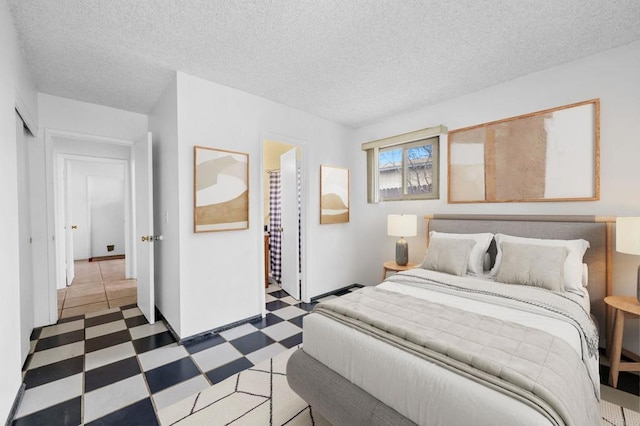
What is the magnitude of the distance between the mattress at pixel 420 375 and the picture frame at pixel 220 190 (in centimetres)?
155

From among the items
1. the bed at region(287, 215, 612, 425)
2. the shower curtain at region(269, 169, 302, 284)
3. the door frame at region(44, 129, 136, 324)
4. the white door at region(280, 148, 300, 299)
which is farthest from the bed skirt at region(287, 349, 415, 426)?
the door frame at region(44, 129, 136, 324)

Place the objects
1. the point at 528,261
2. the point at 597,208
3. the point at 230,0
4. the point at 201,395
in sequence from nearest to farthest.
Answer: the point at 230,0 → the point at 201,395 → the point at 528,261 → the point at 597,208

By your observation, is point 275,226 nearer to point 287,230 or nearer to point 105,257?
point 287,230

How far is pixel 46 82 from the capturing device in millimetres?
2758

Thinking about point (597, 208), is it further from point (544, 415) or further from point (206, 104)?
point (206, 104)

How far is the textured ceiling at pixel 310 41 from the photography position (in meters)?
1.79

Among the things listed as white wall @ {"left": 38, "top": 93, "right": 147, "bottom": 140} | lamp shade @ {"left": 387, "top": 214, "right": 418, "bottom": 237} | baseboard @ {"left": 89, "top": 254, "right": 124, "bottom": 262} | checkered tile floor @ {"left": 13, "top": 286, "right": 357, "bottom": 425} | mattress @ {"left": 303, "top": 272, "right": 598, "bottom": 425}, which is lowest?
checkered tile floor @ {"left": 13, "top": 286, "right": 357, "bottom": 425}

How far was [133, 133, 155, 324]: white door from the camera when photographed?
117 inches

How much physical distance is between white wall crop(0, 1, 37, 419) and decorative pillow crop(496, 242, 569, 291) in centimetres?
337

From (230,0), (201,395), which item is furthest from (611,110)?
(201,395)

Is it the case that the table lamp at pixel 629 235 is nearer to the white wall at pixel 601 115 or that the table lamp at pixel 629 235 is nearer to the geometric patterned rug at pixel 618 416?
the white wall at pixel 601 115

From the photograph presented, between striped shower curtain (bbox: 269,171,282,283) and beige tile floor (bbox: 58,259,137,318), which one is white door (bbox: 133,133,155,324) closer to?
beige tile floor (bbox: 58,259,137,318)

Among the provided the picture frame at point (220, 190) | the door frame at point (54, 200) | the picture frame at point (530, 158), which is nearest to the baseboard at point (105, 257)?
the door frame at point (54, 200)

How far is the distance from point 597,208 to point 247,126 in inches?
134
